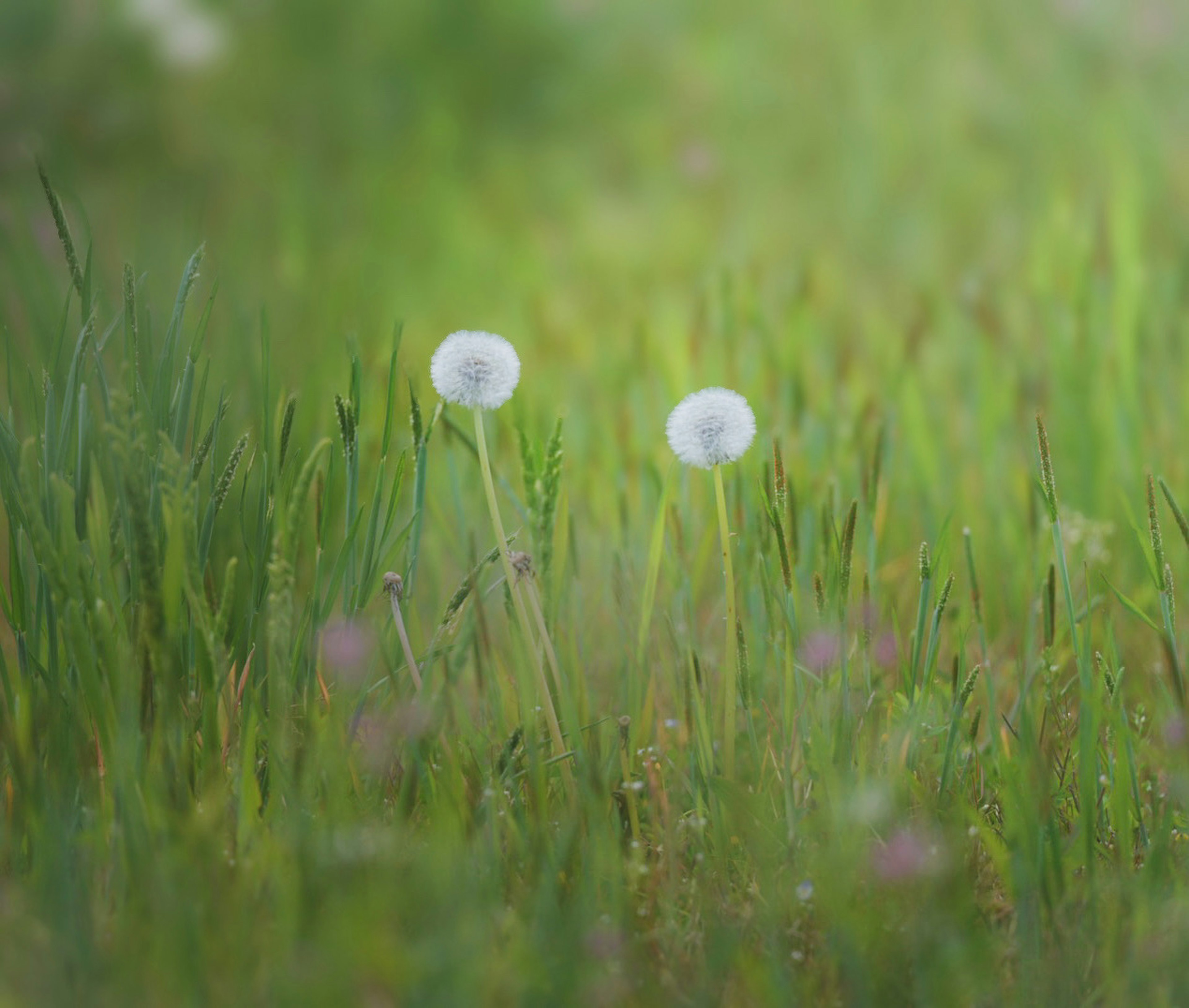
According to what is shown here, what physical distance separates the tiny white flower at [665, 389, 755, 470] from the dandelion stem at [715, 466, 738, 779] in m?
0.02

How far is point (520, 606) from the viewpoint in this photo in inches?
41.4

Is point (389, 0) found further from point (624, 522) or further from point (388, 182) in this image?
point (624, 522)

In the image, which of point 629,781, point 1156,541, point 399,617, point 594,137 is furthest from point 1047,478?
point 594,137

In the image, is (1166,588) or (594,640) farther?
(594,640)

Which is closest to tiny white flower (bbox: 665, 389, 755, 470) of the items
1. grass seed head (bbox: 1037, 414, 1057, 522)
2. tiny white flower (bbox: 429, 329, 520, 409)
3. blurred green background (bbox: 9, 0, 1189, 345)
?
tiny white flower (bbox: 429, 329, 520, 409)

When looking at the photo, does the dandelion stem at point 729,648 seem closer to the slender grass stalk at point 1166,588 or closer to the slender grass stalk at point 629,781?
the slender grass stalk at point 629,781

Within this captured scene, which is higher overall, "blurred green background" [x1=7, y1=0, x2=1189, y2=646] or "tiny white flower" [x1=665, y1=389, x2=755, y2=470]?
"blurred green background" [x1=7, y1=0, x2=1189, y2=646]

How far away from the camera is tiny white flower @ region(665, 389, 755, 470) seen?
1009 millimetres

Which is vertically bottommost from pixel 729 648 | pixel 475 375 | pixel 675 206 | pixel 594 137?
pixel 729 648

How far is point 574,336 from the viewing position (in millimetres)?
2586

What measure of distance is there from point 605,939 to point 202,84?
10.9 ft

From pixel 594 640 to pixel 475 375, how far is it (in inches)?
21.0

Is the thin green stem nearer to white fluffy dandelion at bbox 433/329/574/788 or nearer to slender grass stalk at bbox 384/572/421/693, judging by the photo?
white fluffy dandelion at bbox 433/329/574/788

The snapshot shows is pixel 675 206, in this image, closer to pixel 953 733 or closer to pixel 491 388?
pixel 491 388
